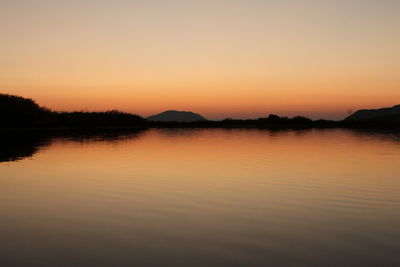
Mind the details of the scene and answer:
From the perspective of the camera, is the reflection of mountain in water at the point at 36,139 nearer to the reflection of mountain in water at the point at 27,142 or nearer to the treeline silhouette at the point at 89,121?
the reflection of mountain in water at the point at 27,142

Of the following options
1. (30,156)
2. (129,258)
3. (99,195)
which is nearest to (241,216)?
(129,258)

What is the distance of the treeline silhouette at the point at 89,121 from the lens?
3204 inches

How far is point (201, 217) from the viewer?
11.4m

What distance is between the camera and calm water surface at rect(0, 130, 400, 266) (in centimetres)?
810

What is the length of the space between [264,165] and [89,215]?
1447 cm

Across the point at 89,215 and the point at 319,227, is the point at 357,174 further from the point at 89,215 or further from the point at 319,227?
the point at 89,215

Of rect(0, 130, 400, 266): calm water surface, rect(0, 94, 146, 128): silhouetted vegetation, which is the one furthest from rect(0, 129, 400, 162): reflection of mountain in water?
rect(0, 94, 146, 128): silhouetted vegetation

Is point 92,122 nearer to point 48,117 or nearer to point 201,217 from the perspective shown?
point 48,117

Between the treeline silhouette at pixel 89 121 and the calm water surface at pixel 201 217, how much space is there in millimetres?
65354

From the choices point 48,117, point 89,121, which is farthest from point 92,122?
point 48,117

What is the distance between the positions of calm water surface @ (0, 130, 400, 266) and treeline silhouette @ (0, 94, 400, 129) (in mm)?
65354

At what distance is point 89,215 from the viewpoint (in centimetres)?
1177

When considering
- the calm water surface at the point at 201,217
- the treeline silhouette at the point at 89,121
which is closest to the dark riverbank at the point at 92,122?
the treeline silhouette at the point at 89,121

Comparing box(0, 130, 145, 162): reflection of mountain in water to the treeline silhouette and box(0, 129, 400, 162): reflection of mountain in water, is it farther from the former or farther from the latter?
the treeline silhouette
